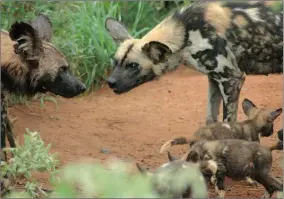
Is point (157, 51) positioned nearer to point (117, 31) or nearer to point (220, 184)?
point (117, 31)

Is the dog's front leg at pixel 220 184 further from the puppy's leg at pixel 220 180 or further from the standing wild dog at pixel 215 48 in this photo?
the standing wild dog at pixel 215 48

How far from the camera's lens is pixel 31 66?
5.25 metres

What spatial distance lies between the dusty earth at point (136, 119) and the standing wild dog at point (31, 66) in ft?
2.09

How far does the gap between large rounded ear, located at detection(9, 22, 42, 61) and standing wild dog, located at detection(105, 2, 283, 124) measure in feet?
3.66

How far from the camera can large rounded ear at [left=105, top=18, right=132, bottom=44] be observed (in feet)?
21.2

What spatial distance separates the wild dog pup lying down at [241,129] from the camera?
5.29 meters

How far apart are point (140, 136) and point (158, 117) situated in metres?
0.66

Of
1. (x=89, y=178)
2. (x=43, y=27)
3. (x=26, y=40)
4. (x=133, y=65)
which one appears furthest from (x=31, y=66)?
(x=89, y=178)

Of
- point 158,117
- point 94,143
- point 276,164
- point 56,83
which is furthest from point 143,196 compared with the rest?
point 158,117

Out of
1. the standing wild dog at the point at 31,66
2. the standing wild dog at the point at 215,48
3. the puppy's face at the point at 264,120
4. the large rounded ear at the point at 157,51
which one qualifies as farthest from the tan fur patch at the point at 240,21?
the standing wild dog at the point at 31,66

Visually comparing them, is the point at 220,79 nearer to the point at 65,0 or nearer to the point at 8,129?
the point at 8,129

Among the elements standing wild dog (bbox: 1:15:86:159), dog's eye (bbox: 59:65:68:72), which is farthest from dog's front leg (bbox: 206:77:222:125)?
dog's eye (bbox: 59:65:68:72)

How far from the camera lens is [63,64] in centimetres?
541

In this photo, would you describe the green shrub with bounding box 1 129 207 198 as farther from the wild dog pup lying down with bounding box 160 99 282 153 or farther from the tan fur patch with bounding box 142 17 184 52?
the tan fur patch with bounding box 142 17 184 52
